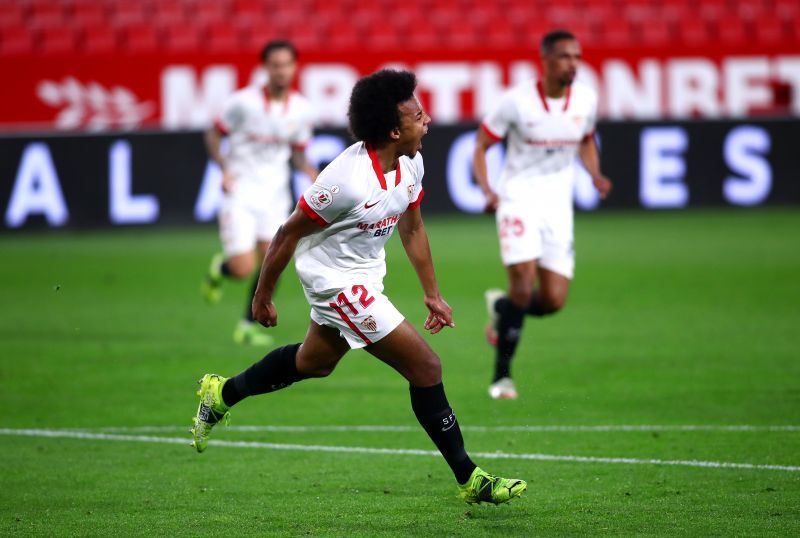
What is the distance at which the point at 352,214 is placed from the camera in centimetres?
577

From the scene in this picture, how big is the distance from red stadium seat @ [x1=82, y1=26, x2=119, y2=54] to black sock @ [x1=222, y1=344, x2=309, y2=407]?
671 inches

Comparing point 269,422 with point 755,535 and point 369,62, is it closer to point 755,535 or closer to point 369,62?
point 755,535

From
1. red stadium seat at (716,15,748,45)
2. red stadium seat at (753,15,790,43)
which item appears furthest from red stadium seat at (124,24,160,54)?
red stadium seat at (753,15,790,43)

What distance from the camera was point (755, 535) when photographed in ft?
17.5

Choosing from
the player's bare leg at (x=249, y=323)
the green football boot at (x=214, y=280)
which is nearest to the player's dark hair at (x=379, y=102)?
the player's bare leg at (x=249, y=323)

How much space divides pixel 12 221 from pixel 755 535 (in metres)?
14.3

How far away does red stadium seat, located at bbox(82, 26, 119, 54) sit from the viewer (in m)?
22.6

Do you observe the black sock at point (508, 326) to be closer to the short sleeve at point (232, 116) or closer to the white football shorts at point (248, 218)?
the white football shorts at point (248, 218)

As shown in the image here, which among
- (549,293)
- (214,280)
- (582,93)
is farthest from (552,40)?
(214,280)

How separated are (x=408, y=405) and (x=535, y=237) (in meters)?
1.39

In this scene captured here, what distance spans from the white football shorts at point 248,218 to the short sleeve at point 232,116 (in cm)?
55

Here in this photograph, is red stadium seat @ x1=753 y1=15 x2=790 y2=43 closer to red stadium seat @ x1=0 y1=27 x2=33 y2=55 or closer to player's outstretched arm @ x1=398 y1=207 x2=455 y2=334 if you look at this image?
red stadium seat @ x1=0 y1=27 x2=33 y2=55

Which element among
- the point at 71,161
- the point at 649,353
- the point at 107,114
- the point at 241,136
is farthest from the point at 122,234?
the point at 649,353

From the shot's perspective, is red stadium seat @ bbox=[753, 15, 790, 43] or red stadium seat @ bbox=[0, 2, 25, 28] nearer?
red stadium seat @ bbox=[0, 2, 25, 28]
